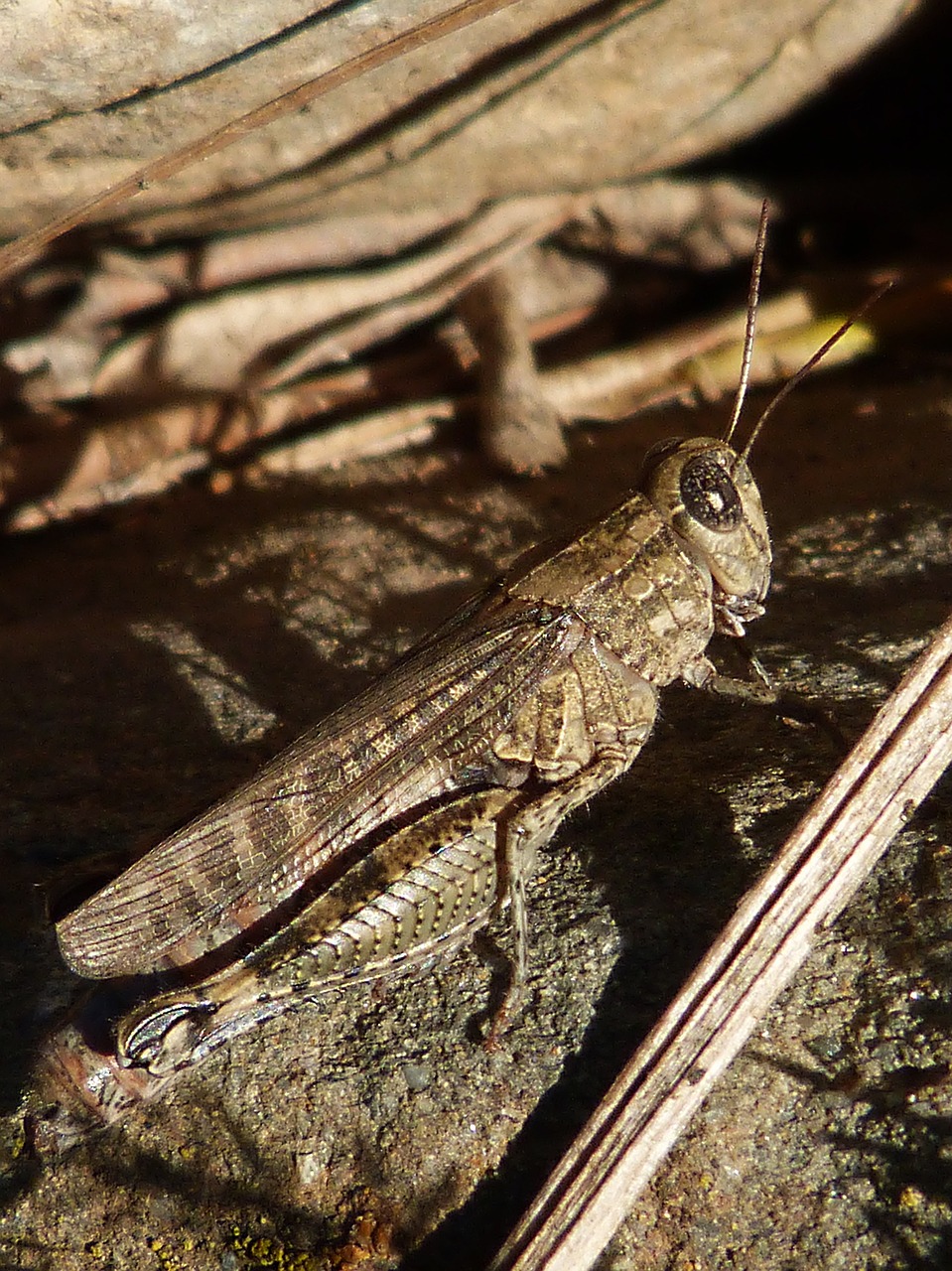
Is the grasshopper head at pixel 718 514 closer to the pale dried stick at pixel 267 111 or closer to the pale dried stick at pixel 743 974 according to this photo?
the pale dried stick at pixel 743 974

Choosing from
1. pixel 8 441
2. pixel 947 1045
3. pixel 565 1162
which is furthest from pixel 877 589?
pixel 8 441

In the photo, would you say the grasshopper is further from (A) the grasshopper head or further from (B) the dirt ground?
(B) the dirt ground

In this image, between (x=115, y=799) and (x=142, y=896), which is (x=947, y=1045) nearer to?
(x=142, y=896)

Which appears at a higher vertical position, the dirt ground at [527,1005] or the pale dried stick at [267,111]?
the pale dried stick at [267,111]

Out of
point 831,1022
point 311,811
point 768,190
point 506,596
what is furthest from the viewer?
point 768,190

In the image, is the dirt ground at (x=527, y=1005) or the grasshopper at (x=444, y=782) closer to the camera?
the dirt ground at (x=527, y=1005)

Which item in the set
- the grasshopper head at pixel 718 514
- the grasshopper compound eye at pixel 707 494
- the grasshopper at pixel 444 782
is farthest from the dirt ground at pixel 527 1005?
the grasshopper compound eye at pixel 707 494

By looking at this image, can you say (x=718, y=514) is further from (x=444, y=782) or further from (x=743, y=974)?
(x=743, y=974)

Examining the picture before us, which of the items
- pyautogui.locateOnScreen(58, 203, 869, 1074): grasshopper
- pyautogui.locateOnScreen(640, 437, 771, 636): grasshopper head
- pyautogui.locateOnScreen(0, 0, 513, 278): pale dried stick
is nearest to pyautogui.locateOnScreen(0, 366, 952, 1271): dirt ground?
pyautogui.locateOnScreen(58, 203, 869, 1074): grasshopper
